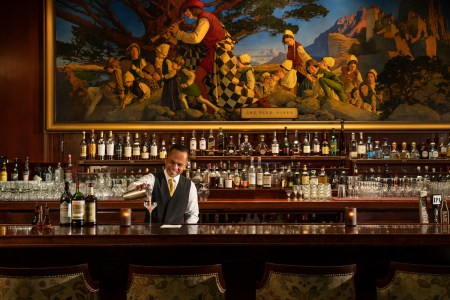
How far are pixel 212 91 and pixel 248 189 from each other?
1.45m

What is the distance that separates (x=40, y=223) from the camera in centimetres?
410

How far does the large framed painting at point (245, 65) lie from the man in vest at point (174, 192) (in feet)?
9.43

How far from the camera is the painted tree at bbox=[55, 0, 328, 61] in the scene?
318 inches

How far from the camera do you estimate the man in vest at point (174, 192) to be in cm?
499

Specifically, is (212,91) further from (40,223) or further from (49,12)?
(40,223)

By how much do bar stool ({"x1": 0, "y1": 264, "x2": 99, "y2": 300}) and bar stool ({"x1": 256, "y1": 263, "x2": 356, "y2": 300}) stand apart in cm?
101

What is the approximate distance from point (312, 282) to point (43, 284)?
140cm

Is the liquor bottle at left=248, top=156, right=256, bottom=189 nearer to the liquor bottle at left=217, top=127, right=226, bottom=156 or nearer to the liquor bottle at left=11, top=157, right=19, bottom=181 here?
the liquor bottle at left=217, top=127, right=226, bottom=156

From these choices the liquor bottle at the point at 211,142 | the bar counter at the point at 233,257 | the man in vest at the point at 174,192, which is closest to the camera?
the bar counter at the point at 233,257

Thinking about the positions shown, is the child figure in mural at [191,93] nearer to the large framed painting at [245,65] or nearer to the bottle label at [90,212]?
the large framed painting at [245,65]

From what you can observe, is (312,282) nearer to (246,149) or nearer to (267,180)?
(267,180)

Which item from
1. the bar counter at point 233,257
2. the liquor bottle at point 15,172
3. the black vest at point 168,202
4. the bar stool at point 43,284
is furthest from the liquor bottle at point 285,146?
the bar stool at point 43,284

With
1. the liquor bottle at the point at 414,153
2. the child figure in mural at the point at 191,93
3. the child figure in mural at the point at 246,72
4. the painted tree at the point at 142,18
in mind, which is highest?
the painted tree at the point at 142,18

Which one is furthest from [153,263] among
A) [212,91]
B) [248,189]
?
[212,91]
